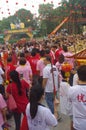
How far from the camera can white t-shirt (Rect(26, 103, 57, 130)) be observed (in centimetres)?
418

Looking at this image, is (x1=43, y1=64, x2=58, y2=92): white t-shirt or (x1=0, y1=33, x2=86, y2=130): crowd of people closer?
(x1=0, y1=33, x2=86, y2=130): crowd of people

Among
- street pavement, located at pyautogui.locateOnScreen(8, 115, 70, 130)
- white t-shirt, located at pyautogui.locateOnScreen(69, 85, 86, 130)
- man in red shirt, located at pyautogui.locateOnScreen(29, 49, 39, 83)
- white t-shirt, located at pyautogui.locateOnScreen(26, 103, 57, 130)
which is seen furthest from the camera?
man in red shirt, located at pyautogui.locateOnScreen(29, 49, 39, 83)

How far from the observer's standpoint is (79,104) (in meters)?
4.41

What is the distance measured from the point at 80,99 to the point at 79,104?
7cm

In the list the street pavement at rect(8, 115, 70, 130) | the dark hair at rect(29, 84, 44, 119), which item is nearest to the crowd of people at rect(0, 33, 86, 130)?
the dark hair at rect(29, 84, 44, 119)

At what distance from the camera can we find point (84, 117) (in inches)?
173

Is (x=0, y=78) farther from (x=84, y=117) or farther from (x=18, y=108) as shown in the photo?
(x=84, y=117)

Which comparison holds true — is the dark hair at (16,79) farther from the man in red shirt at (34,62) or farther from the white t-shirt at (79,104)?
the man in red shirt at (34,62)

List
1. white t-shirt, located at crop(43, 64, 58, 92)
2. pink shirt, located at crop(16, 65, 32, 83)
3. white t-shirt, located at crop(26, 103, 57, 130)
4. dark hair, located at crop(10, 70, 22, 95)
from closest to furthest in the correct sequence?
white t-shirt, located at crop(26, 103, 57, 130)
dark hair, located at crop(10, 70, 22, 95)
white t-shirt, located at crop(43, 64, 58, 92)
pink shirt, located at crop(16, 65, 32, 83)

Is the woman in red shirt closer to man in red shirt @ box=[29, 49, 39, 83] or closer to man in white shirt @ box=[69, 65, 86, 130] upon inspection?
man in white shirt @ box=[69, 65, 86, 130]

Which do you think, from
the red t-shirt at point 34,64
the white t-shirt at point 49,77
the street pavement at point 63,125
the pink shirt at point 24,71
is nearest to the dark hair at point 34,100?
the white t-shirt at point 49,77

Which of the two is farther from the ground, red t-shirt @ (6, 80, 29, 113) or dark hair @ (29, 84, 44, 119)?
dark hair @ (29, 84, 44, 119)

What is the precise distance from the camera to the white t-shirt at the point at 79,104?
4.36 metres

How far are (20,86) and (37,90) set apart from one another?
78.2 inches
